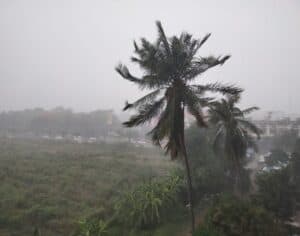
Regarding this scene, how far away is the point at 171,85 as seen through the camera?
1049 centimetres

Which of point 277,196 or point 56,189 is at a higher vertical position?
point 277,196

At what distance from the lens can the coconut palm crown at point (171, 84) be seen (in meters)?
9.98

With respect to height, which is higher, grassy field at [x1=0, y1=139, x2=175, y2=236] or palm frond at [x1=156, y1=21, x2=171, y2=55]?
palm frond at [x1=156, y1=21, x2=171, y2=55]

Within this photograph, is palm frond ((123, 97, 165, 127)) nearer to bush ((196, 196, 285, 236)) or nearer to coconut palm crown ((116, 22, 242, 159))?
coconut palm crown ((116, 22, 242, 159))

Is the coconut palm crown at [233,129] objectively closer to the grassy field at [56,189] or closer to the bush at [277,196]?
the bush at [277,196]

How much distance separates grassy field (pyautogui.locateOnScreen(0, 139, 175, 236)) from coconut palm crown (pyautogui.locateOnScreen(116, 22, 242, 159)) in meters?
8.29

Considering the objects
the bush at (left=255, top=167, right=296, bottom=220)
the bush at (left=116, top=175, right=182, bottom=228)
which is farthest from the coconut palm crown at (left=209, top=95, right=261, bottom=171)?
the bush at (left=116, top=175, right=182, bottom=228)

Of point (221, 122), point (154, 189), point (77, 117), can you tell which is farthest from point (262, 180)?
point (77, 117)

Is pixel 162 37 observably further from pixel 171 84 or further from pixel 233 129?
pixel 233 129

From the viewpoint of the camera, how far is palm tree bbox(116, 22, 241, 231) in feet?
32.8

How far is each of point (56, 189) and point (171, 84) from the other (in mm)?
15473

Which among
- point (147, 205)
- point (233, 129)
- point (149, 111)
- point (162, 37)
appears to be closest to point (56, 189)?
point (147, 205)

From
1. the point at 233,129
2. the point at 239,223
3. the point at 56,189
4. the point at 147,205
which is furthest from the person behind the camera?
the point at 56,189

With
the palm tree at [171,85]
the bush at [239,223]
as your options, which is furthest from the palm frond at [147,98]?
the bush at [239,223]
